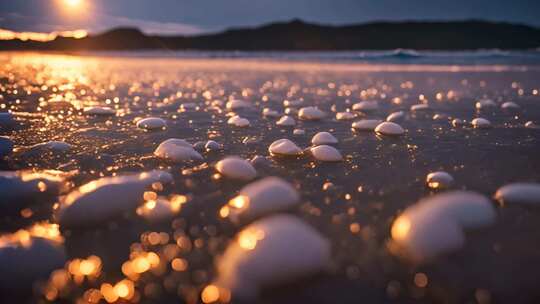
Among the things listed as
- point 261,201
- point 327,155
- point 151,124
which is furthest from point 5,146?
point 327,155

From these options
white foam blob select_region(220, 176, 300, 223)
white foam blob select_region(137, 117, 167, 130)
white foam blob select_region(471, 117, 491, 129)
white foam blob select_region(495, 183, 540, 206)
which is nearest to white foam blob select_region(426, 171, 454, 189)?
white foam blob select_region(495, 183, 540, 206)

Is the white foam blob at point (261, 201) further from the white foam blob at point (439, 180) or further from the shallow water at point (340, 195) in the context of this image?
the white foam blob at point (439, 180)

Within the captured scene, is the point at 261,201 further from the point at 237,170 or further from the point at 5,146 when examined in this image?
the point at 5,146

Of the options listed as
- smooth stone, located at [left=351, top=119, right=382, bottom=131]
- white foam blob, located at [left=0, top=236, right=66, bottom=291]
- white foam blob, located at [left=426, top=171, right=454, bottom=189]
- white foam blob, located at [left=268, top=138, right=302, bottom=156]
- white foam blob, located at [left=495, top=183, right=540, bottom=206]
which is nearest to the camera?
white foam blob, located at [left=0, top=236, right=66, bottom=291]

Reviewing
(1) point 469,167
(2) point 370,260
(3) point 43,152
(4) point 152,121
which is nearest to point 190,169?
(3) point 43,152

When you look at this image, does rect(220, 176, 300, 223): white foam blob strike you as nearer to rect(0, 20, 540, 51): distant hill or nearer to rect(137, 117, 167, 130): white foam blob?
rect(137, 117, 167, 130): white foam blob
